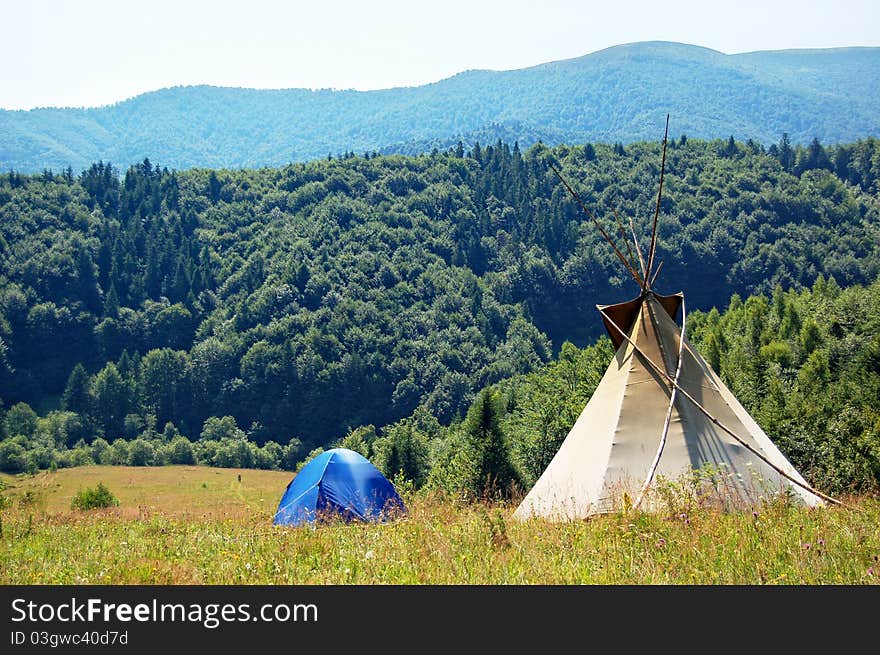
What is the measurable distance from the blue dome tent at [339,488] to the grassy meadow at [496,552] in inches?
382

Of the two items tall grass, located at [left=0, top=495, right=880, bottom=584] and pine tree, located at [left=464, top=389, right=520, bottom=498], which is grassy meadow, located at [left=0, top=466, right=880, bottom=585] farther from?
pine tree, located at [left=464, top=389, right=520, bottom=498]

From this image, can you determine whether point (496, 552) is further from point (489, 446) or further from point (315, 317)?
point (315, 317)

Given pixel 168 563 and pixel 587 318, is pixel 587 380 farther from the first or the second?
pixel 587 318

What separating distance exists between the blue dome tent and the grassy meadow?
970cm

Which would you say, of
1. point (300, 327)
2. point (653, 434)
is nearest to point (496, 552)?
point (653, 434)

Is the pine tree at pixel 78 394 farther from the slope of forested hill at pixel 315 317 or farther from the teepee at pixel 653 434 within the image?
the teepee at pixel 653 434

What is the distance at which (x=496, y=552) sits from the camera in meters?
7.74

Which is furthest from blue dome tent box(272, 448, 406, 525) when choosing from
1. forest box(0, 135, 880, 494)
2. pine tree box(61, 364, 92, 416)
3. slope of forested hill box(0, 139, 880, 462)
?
pine tree box(61, 364, 92, 416)

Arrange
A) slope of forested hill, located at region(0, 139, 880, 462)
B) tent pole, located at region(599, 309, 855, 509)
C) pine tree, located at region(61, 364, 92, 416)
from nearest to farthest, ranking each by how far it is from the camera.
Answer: tent pole, located at region(599, 309, 855, 509) < pine tree, located at region(61, 364, 92, 416) < slope of forested hill, located at region(0, 139, 880, 462)

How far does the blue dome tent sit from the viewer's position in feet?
67.0

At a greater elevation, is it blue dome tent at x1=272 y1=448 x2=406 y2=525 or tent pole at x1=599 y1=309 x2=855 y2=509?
tent pole at x1=599 y1=309 x2=855 y2=509

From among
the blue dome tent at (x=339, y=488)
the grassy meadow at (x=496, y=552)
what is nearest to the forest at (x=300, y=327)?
the blue dome tent at (x=339, y=488)

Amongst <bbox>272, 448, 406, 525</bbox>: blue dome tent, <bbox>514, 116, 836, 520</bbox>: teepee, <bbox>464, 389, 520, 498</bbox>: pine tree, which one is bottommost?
<bbox>464, 389, 520, 498</bbox>: pine tree
